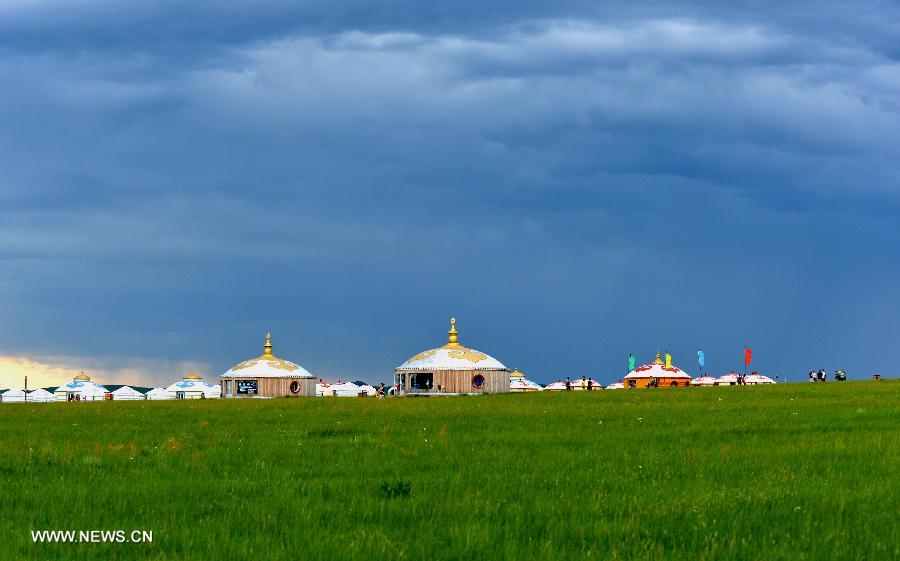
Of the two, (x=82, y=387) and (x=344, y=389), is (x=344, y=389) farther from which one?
(x=82, y=387)

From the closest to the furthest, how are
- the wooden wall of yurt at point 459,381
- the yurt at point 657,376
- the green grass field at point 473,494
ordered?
the green grass field at point 473,494
the wooden wall of yurt at point 459,381
the yurt at point 657,376

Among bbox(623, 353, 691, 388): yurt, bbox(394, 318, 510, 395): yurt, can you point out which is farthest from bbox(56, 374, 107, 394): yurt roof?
bbox(623, 353, 691, 388): yurt

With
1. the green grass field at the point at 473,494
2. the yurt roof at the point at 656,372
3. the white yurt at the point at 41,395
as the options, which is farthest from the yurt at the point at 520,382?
the green grass field at the point at 473,494

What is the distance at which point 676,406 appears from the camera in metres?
46.2

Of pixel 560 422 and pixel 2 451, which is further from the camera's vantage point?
pixel 560 422

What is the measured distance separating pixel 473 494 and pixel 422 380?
8844 cm

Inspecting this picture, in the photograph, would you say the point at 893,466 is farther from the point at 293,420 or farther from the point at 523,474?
the point at 293,420

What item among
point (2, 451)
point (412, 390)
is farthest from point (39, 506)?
point (412, 390)

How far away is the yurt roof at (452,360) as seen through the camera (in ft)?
336

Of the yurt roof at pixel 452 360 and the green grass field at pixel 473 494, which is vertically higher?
the yurt roof at pixel 452 360

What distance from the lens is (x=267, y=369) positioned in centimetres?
11944

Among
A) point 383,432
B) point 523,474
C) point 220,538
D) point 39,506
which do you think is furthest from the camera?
point 383,432

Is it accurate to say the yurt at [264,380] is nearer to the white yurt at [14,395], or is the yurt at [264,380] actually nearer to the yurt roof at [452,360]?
the yurt roof at [452,360]

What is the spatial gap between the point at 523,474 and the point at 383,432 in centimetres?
1271
